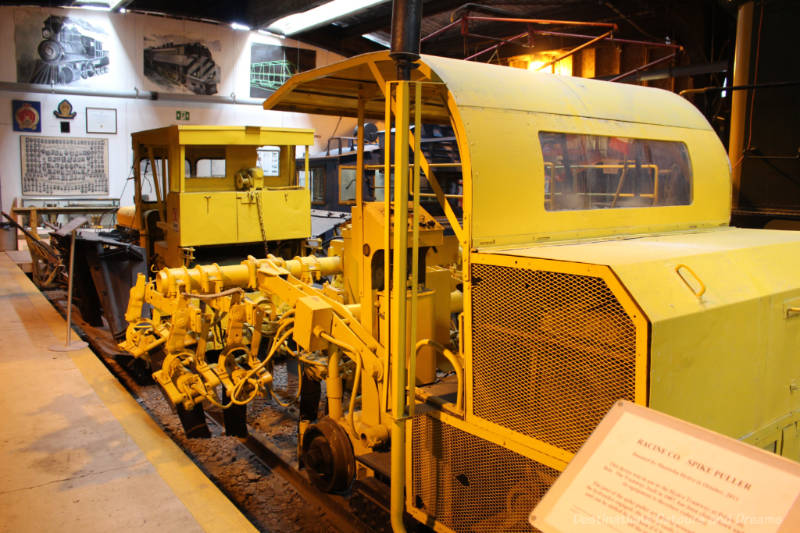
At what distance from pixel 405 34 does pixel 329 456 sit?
243 cm

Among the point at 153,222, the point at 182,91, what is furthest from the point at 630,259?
the point at 182,91

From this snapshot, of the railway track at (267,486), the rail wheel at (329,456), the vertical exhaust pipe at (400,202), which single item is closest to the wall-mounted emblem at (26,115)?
the railway track at (267,486)

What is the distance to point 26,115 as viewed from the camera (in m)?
14.8

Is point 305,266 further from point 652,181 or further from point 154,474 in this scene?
point 652,181

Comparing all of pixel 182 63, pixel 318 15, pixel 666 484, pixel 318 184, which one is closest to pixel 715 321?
pixel 666 484

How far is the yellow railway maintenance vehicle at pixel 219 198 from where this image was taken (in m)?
7.71

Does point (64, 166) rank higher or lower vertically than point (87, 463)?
higher

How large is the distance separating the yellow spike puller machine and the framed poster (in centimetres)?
1316

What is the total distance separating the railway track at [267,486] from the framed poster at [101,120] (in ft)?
37.0

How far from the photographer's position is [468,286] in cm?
296

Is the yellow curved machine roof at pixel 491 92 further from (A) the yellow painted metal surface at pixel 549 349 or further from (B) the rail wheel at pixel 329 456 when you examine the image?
(B) the rail wheel at pixel 329 456

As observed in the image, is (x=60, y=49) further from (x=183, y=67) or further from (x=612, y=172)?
(x=612, y=172)

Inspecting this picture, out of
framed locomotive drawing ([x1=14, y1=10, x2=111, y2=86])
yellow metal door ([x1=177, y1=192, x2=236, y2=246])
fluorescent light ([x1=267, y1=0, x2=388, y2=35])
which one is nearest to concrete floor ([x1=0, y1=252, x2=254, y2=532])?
yellow metal door ([x1=177, y1=192, x2=236, y2=246])

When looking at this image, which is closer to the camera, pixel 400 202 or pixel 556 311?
pixel 556 311
